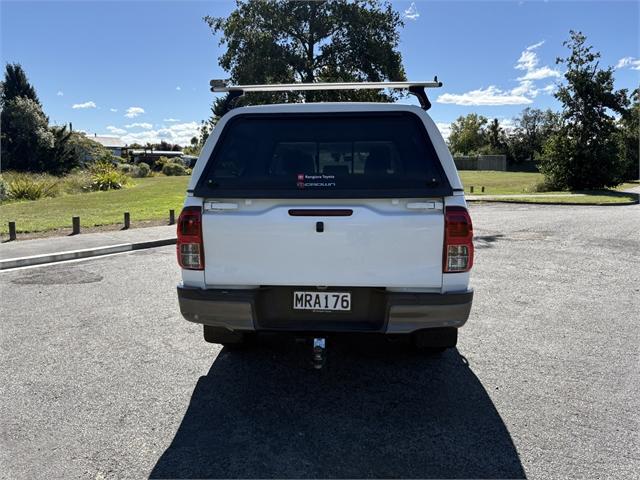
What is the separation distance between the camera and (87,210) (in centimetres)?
1661

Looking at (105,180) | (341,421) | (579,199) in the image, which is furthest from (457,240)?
(105,180)

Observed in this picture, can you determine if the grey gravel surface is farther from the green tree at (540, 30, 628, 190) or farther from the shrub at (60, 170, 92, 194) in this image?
the green tree at (540, 30, 628, 190)

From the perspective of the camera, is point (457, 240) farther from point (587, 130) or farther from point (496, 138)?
point (496, 138)

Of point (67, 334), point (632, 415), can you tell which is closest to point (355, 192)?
point (632, 415)

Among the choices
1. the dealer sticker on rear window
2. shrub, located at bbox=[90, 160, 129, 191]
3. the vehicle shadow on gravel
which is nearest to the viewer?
the vehicle shadow on gravel

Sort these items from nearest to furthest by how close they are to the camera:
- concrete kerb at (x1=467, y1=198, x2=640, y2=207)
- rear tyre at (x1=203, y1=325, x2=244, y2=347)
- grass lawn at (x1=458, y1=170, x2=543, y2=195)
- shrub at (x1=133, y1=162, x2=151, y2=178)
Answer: rear tyre at (x1=203, y1=325, x2=244, y2=347) < concrete kerb at (x1=467, y1=198, x2=640, y2=207) < grass lawn at (x1=458, y1=170, x2=543, y2=195) < shrub at (x1=133, y1=162, x2=151, y2=178)

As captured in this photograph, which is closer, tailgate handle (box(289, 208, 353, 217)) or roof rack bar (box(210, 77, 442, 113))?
tailgate handle (box(289, 208, 353, 217))

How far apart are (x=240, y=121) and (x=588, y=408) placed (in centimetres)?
319

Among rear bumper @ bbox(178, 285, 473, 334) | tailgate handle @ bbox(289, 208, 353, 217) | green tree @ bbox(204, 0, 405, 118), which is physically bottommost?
rear bumper @ bbox(178, 285, 473, 334)

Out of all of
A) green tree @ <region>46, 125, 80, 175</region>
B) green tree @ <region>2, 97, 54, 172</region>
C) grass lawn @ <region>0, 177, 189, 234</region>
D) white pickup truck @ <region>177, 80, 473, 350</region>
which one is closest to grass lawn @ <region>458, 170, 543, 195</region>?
grass lawn @ <region>0, 177, 189, 234</region>

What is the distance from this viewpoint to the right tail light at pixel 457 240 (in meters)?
3.13

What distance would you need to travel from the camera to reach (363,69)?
20.8 m

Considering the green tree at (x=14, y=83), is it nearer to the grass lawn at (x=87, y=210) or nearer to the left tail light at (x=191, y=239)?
the grass lawn at (x=87, y=210)

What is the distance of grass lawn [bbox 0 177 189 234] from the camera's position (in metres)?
13.1
